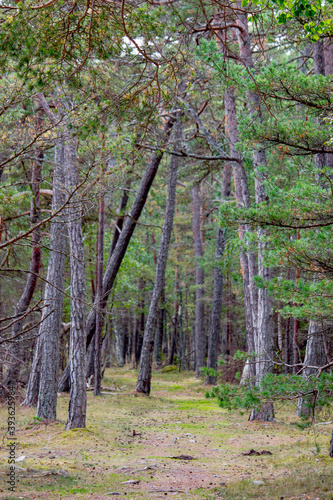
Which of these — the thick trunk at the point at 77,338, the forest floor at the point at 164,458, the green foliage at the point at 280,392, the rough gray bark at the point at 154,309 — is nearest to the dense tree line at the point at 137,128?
the thick trunk at the point at 77,338

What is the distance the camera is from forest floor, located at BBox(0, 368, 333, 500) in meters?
5.71

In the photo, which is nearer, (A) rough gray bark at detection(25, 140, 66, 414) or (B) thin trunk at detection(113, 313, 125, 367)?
(A) rough gray bark at detection(25, 140, 66, 414)

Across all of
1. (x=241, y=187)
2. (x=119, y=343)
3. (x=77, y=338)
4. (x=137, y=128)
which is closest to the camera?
(x=137, y=128)

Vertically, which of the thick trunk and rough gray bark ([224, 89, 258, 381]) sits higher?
rough gray bark ([224, 89, 258, 381])

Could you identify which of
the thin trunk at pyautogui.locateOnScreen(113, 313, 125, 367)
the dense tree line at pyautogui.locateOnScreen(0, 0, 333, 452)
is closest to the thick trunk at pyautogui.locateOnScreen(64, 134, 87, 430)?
the dense tree line at pyautogui.locateOnScreen(0, 0, 333, 452)

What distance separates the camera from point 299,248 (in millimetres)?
6492

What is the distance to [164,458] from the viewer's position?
25.6ft

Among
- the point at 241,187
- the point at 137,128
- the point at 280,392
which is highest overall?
the point at 241,187

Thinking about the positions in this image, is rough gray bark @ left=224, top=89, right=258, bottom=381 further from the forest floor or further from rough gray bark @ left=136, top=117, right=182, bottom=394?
rough gray bark @ left=136, top=117, right=182, bottom=394

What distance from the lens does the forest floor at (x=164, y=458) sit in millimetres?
5707

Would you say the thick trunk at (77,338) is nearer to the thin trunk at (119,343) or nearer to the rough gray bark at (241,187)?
the rough gray bark at (241,187)

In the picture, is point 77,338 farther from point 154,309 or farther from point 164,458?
point 154,309

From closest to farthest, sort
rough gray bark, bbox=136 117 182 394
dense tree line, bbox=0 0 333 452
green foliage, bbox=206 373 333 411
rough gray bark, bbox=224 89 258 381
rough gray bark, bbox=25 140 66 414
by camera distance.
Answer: dense tree line, bbox=0 0 333 452 → green foliage, bbox=206 373 333 411 → rough gray bark, bbox=25 140 66 414 → rough gray bark, bbox=224 89 258 381 → rough gray bark, bbox=136 117 182 394

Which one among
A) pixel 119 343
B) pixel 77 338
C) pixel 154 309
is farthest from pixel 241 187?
pixel 119 343
